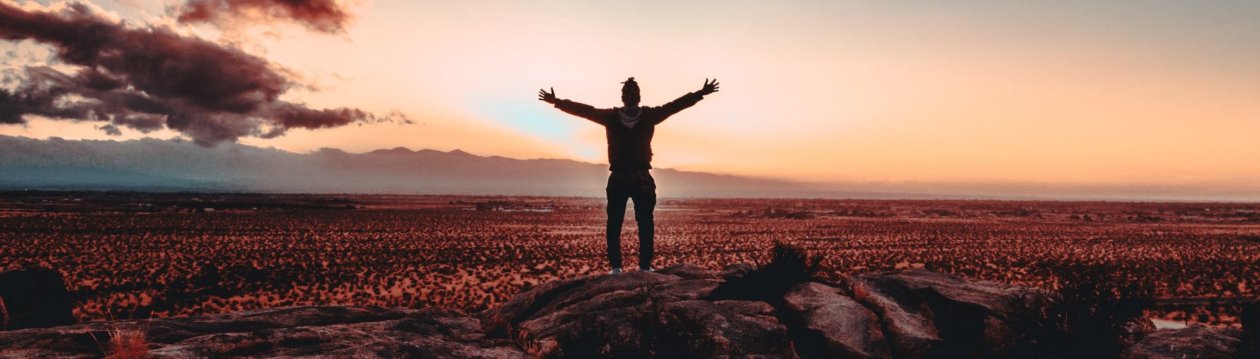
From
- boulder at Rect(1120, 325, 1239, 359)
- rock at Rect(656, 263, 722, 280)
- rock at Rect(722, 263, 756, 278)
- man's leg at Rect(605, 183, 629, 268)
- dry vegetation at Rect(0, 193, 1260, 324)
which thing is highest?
man's leg at Rect(605, 183, 629, 268)

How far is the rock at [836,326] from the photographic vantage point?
6375 millimetres

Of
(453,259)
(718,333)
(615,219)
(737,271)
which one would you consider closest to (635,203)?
(615,219)

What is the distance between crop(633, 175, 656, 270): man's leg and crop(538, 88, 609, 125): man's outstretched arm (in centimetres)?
116

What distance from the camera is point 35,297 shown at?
8.63m

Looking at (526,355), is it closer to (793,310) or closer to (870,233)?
(793,310)

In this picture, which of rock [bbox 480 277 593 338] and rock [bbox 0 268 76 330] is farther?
rock [bbox 0 268 76 330]

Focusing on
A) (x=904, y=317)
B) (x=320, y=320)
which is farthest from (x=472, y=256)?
(x=904, y=317)

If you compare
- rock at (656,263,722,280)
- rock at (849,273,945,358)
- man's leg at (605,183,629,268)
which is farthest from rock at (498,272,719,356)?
rock at (849,273,945,358)

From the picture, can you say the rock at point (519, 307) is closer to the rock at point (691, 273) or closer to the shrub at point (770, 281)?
the rock at point (691, 273)

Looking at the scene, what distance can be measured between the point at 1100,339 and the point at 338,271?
985 inches

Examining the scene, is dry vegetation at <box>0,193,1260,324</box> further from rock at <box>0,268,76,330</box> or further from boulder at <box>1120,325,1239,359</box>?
rock at <box>0,268,76,330</box>

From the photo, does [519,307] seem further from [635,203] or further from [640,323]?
[635,203]

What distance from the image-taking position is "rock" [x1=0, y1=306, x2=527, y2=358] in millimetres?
5191

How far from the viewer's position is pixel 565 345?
20.8 feet
